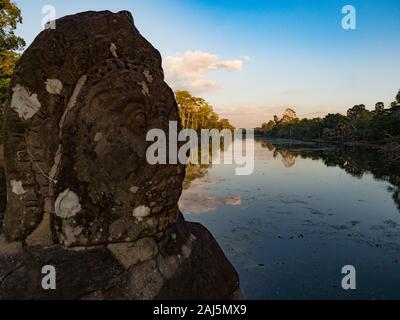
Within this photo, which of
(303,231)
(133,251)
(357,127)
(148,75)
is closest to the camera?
(133,251)

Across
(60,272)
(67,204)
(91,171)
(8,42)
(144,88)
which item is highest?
(8,42)

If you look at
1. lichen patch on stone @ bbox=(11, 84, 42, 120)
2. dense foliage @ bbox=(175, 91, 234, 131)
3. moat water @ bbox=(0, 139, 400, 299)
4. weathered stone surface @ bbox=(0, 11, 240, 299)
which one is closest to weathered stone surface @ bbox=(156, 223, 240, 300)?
weathered stone surface @ bbox=(0, 11, 240, 299)

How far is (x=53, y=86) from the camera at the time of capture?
3.48 metres

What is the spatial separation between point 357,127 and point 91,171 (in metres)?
76.2

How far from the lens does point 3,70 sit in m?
21.2

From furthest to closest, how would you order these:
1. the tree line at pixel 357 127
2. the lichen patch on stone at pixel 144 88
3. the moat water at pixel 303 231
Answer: the tree line at pixel 357 127 → the moat water at pixel 303 231 → the lichen patch on stone at pixel 144 88

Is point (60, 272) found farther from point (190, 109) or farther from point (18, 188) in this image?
point (190, 109)

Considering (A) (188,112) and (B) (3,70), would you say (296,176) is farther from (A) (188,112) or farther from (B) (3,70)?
(A) (188,112)

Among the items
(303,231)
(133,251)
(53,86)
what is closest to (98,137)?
(53,86)

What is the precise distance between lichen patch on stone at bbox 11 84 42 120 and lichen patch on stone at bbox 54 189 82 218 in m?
0.93

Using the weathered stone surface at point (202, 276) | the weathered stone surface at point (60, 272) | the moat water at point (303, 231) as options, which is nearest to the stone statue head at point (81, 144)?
the weathered stone surface at point (60, 272)

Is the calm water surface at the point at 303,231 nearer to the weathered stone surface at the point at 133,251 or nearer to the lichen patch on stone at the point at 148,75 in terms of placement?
the weathered stone surface at the point at 133,251

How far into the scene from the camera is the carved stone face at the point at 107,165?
3.31 meters

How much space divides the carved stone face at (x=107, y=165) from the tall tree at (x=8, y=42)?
21.1 metres
